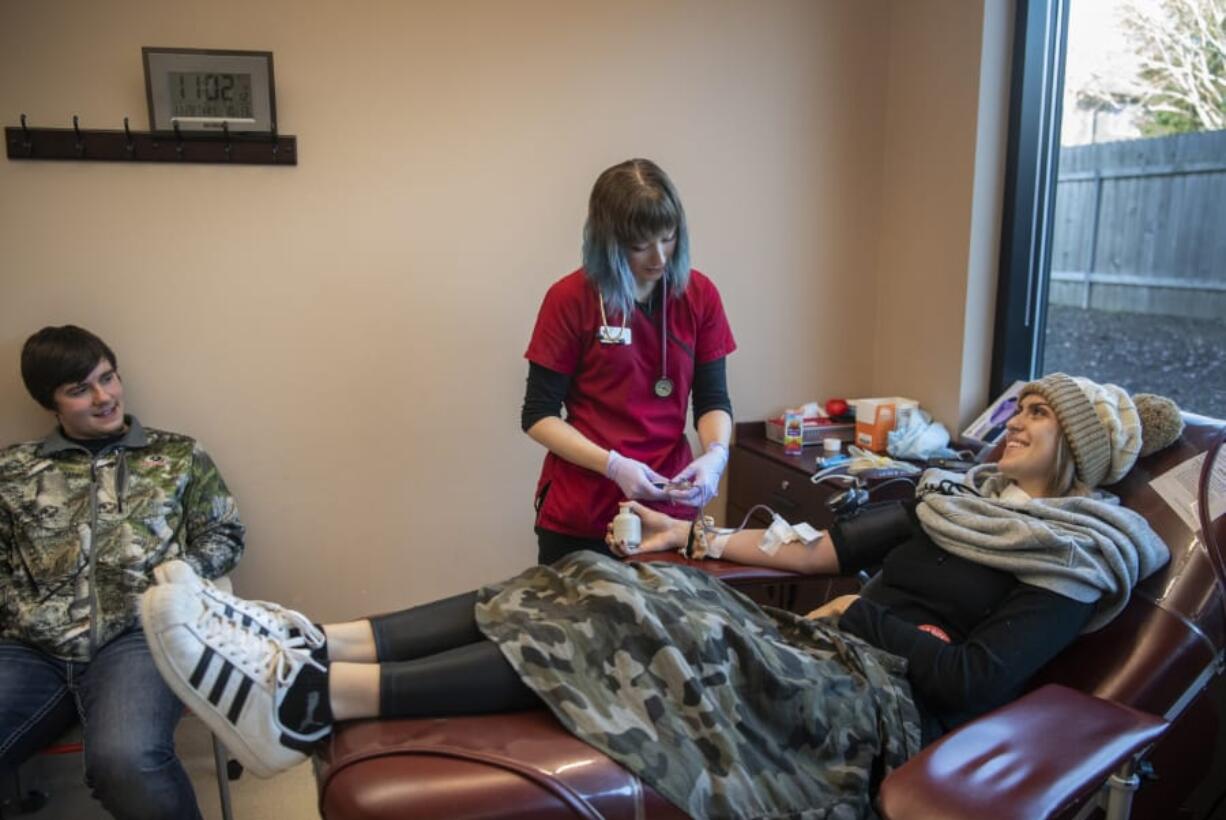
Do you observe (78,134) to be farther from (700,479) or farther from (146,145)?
(700,479)

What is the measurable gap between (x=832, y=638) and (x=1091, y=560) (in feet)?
1.43

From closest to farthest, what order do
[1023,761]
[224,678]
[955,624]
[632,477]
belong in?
[1023,761], [224,678], [955,624], [632,477]

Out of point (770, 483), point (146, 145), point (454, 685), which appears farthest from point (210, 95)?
point (770, 483)

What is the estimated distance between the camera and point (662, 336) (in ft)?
6.48

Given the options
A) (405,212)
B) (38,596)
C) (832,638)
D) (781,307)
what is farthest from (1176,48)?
(38,596)

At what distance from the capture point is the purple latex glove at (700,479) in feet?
6.20

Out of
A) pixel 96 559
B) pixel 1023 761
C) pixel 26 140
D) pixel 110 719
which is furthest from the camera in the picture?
pixel 26 140

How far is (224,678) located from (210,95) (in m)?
1.56

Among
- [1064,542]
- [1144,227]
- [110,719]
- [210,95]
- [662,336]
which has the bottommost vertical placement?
[110,719]

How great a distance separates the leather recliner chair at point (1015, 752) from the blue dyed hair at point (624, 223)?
0.90 meters

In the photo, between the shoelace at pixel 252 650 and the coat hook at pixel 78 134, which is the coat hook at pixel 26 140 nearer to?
the coat hook at pixel 78 134

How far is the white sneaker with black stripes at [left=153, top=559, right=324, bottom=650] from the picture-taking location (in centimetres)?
132

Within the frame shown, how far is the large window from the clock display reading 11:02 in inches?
79.5

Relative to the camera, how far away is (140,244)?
225 cm
